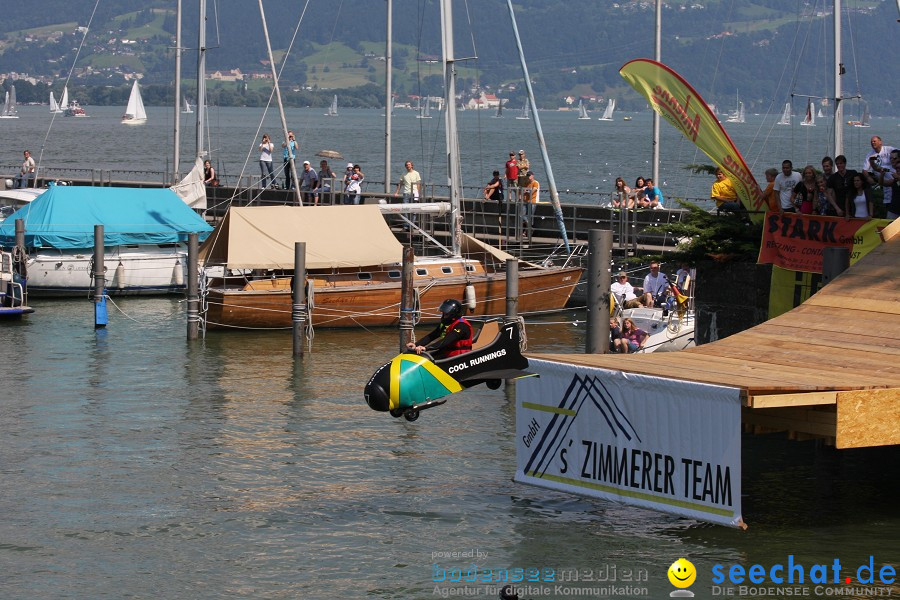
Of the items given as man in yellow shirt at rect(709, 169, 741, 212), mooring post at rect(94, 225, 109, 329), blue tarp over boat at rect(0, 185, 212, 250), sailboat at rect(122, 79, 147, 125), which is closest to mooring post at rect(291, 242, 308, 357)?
mooring post at rect(94, 225, 109, 329)

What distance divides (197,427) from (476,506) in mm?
6918

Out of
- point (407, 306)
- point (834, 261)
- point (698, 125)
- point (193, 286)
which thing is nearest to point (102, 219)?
point (193, 286)

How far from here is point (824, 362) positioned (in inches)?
707

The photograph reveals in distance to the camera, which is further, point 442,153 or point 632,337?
point 442,153

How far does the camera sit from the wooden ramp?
1609cm

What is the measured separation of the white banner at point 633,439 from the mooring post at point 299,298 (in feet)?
40.9

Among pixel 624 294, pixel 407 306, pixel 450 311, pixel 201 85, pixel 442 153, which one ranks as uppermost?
pixel 201 85

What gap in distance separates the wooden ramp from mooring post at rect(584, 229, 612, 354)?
2079mm

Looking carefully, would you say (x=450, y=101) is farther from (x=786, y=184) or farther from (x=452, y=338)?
(x=452, y=338)

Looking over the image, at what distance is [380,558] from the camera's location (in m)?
17.3

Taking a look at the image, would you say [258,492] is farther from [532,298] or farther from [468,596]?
[532,298]

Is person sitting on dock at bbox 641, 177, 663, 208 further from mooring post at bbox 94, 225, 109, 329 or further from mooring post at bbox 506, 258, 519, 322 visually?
mooring post at bbox 94, 225, 109, 329

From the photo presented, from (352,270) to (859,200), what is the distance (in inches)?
647

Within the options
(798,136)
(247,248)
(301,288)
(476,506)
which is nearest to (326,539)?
(476,506)
